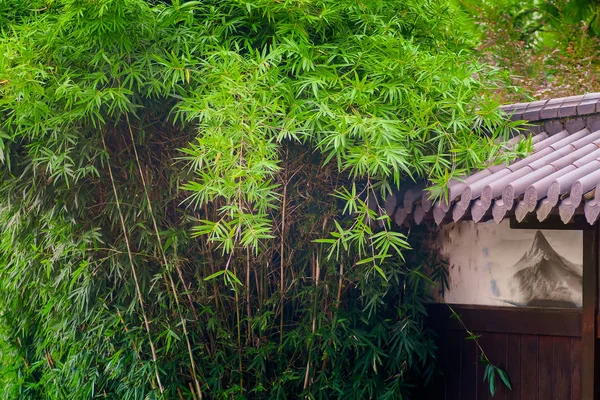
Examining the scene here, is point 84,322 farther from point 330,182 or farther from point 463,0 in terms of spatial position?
point 463,0

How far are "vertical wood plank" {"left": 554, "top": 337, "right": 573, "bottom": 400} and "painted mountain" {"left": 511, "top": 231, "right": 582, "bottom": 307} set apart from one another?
21cm

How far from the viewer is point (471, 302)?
4.40 meters

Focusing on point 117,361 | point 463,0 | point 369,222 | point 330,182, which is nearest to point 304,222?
point 330,182

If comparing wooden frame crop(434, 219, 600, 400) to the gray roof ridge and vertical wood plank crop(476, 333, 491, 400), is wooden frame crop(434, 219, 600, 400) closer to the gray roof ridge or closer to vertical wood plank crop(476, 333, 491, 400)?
vertical wood plank crop(476, 333, 491, 400)

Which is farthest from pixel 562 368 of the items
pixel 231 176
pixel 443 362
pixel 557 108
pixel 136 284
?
pixel 136 284

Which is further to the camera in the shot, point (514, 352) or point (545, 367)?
point (514, 352)

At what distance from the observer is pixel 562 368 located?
3904 millimetres

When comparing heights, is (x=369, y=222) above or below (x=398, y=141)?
below

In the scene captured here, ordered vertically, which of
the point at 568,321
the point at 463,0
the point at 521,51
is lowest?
the point at 568,321

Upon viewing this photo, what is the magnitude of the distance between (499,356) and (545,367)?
0.98ft

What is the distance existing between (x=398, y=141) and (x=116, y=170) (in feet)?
5.24

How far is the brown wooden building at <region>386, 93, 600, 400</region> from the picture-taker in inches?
132

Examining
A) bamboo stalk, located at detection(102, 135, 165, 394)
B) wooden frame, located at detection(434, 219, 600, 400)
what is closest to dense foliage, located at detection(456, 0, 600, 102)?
wooden frame, located at detection(434, 219, 600, 400)

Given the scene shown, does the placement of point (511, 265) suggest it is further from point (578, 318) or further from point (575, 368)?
point (575, 368)
